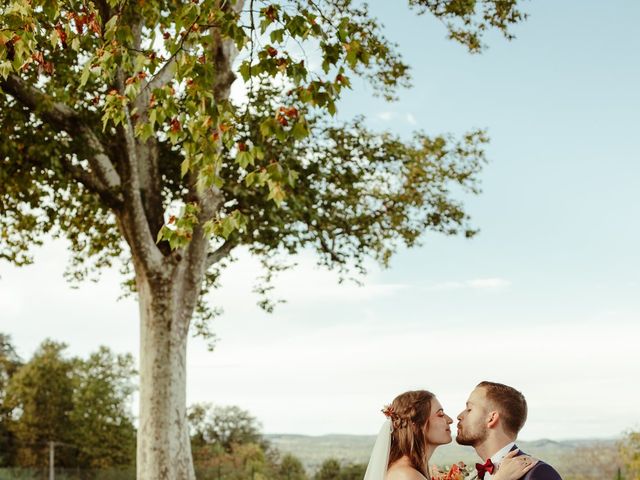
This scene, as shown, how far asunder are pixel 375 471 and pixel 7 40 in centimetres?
581

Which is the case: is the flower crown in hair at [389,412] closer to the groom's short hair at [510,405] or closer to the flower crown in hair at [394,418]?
the flower crown in hair at [394,418]

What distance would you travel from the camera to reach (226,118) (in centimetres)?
938

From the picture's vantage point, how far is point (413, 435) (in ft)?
21.8

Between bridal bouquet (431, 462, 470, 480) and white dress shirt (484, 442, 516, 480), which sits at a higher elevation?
white dress shirt (484, 442, 516, 480)

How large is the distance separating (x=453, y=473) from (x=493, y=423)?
0.93m

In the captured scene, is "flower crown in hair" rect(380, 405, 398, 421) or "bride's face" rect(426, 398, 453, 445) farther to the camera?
"flower crown in hair" rect(380, 405, 398, 421)

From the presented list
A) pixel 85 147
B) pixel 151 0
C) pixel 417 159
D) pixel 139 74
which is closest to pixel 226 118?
pixel 139 74

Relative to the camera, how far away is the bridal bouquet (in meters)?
Result: 6.64

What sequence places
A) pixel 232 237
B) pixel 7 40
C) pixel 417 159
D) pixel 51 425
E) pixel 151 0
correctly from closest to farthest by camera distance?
pixel 7 40, pixel 151 0, pixel 232 237, pixel 417 159, pixel 51 425

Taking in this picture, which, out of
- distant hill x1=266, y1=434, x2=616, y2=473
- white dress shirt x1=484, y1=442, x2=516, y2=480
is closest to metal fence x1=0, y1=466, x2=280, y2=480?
distant hill x1=266, y1=434, x2=616, y2=473

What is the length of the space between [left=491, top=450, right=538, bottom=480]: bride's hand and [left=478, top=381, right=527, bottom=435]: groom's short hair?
1.26 feet

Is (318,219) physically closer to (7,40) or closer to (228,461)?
(7,40)

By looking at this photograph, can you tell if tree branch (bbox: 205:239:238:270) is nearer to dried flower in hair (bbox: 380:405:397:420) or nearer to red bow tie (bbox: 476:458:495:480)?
dried flower in hair (bbox: 380:405:397:420)

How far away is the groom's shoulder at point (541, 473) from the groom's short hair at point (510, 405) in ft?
1.88
